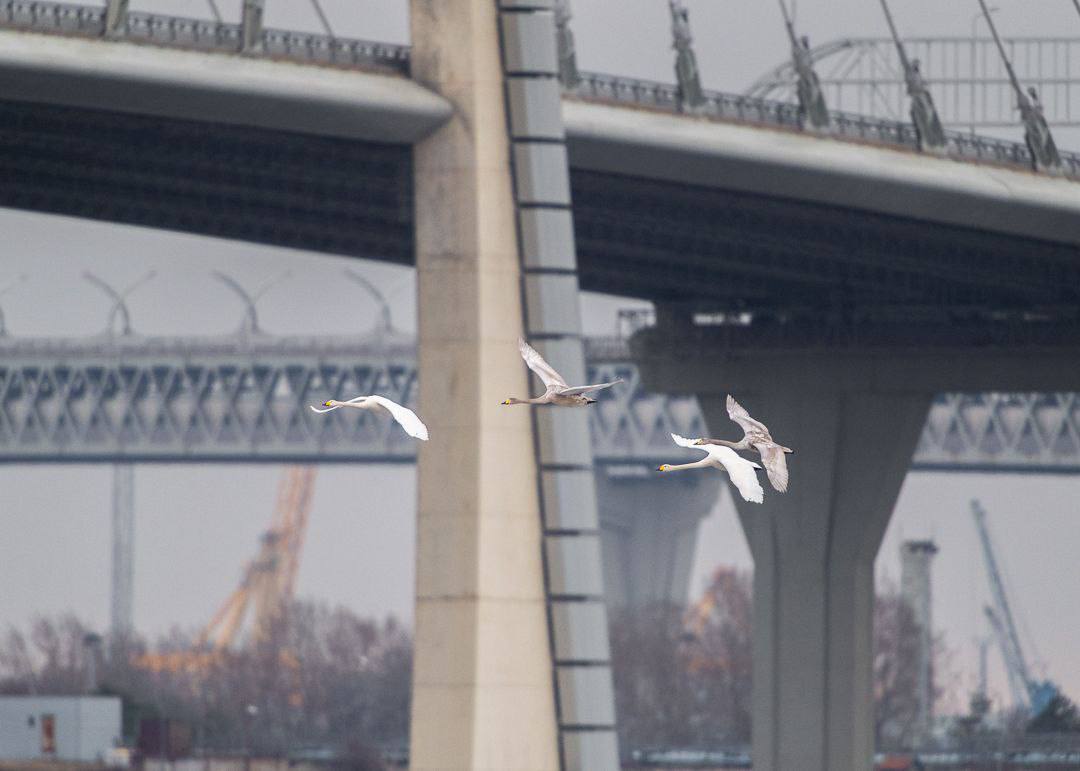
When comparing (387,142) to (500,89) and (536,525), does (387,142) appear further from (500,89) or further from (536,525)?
(536,525)

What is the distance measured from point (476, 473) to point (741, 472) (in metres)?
21.8

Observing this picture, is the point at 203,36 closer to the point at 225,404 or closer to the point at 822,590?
the point at 822,590

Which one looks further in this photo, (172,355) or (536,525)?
(172,355)

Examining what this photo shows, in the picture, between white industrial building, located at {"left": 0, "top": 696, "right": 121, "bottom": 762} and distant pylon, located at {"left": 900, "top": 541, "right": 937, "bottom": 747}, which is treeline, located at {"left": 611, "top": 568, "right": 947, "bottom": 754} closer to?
distant pylon, located at {"left": 900, "top": 541, "right": 937, "bottom": 747}

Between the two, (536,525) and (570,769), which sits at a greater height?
(536,525)

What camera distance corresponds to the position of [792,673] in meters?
97.3

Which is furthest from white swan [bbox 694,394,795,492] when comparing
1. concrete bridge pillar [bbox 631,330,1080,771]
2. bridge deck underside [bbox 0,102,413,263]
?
concrete bridge pillar [bbox 631,330,1080,771]

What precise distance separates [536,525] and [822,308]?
3656 cm

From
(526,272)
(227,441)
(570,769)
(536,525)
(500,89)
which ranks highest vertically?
(227,441)

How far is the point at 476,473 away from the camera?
5659 centimetres

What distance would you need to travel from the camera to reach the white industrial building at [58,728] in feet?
452

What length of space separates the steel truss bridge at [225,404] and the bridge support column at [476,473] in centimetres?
12211

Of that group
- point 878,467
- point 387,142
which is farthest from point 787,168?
point 878,467

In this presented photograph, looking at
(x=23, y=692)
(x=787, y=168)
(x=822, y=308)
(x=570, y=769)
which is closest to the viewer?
(x=570, y=769)
